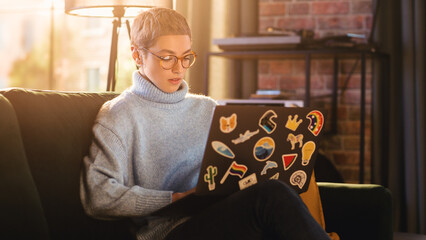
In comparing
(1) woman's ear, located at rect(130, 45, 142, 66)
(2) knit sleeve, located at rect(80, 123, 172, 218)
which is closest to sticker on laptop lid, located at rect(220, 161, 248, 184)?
(2) knit sleeve, located at rect(80, 123, 172, 218)

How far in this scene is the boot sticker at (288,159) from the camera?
1356 millimetres

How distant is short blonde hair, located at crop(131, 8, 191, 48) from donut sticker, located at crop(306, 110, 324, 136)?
437 millimetres

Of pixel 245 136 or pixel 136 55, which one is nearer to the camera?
pixel 245 136

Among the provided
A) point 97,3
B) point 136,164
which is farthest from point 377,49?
point 136,164

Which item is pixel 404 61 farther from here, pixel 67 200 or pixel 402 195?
pixel 67 200

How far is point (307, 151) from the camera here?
1403mm

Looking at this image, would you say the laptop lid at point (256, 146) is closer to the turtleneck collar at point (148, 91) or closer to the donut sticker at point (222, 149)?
the donut sticker at point (222, 149)

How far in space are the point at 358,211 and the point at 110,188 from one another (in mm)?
713

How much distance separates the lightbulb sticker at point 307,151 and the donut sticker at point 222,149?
8.4 inches

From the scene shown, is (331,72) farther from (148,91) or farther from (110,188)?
(110,188)

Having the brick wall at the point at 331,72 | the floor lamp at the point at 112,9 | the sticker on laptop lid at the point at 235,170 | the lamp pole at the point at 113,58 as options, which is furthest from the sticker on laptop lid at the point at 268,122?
the brick wall at the point at 331,72

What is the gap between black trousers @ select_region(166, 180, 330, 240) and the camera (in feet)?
4.37

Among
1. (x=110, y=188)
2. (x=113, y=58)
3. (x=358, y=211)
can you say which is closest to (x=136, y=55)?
(x=110, y=188)

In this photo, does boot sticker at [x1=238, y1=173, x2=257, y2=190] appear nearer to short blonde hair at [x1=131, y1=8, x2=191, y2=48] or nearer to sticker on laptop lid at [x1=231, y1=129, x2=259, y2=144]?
sticker on laptop lid at [x1=231, y1=129, x2=259, y2=144]
